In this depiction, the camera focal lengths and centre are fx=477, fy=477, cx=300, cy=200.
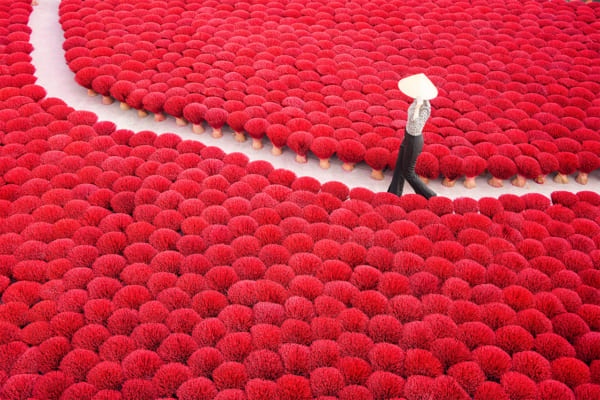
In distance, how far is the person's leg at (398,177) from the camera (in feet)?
6.48

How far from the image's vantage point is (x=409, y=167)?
6.46 feet

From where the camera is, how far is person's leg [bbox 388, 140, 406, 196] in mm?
1976

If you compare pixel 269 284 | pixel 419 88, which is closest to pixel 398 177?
pixel 419 88

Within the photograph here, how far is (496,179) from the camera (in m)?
2.23

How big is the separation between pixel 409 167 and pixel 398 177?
0.24ft

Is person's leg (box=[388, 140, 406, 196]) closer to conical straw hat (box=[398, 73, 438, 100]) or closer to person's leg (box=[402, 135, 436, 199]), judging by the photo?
person's leg (box=[402, 135, 436, 199])

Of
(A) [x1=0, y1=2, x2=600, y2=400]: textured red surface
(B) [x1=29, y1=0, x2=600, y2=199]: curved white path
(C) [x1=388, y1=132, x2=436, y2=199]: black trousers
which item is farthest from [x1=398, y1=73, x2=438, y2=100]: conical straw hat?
(B) [x1=29, y1=0, x2=600, y2=199]: curved white path

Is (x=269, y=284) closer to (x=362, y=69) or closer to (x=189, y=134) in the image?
(x=189, y=134)

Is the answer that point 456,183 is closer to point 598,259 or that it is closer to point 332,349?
point 598,259

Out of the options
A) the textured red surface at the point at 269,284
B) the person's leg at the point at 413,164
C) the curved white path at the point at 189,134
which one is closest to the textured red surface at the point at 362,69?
the curved white path at the point at 189,134

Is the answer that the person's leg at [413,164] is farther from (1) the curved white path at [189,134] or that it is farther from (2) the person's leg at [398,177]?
(1) the curved white path at [189,134]

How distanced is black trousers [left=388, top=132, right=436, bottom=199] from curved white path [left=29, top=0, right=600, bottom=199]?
0.18 m

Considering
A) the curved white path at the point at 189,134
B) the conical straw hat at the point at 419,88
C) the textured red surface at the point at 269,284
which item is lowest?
the textured red surface at the point at 269,284

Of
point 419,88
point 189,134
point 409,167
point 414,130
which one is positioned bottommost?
point 189,134
